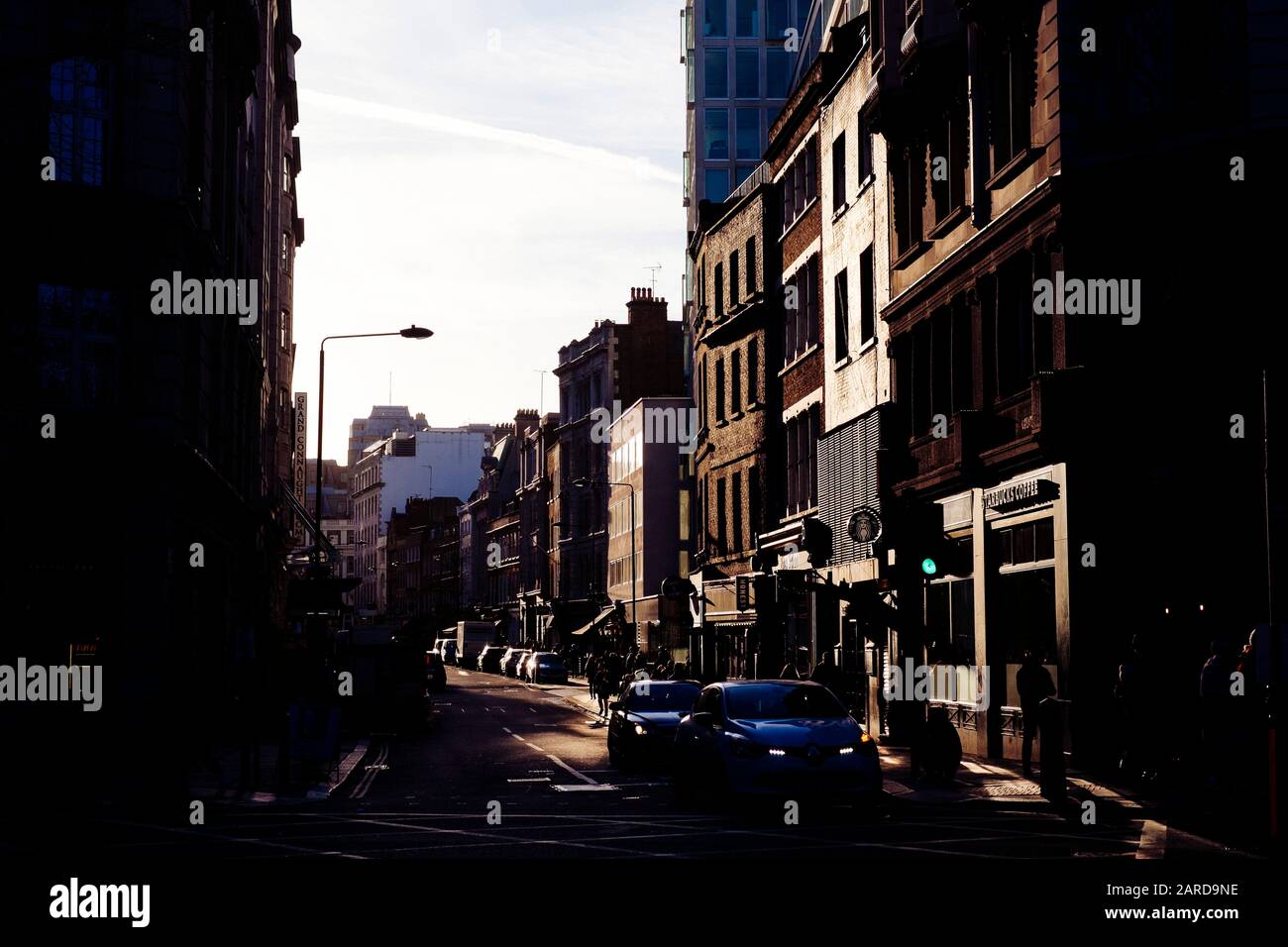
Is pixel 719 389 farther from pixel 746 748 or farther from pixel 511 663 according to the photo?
pixel 511 663

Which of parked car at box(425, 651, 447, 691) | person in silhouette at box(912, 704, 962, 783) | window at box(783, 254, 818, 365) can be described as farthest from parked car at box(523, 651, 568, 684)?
person in silhouette at box(912, 704, 962, 783)

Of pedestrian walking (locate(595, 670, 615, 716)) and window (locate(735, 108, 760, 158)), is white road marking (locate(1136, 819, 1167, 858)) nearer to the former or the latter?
pedestrian walking (locate(595, 670, 615, 716))

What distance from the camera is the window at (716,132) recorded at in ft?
285

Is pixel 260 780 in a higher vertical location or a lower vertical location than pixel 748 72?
lower

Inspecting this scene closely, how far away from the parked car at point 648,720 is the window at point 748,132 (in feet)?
198

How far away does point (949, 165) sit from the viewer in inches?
1233

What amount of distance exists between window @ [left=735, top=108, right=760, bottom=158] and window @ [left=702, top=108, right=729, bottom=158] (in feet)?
2.06

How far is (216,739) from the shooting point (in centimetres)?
3588

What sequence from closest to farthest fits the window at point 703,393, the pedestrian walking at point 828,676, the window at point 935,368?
1. the window at point 935,368
2. the pedestrian walking at point 828,676
3. the window at point 703,393

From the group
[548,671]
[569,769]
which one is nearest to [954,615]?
[569,769]

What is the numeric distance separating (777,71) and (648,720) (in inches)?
2551

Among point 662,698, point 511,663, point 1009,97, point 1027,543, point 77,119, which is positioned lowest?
point 511,663

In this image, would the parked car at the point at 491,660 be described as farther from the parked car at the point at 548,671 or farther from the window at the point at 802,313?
the window at the point at 802,313

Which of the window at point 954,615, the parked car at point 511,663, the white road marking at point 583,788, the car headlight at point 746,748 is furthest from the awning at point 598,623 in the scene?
the car headlight at point 746,748
